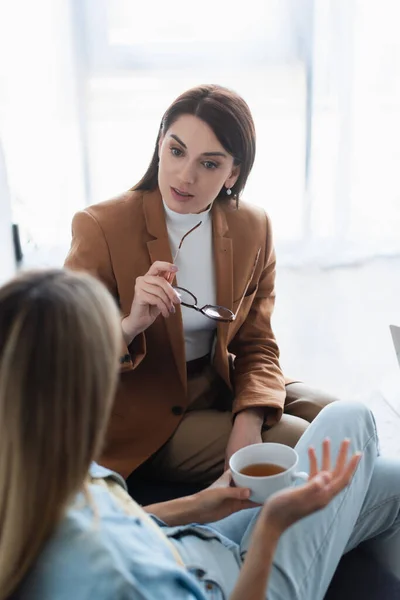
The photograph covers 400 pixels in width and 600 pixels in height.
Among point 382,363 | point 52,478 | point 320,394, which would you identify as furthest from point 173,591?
point 382,363

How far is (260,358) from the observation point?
1540 mm

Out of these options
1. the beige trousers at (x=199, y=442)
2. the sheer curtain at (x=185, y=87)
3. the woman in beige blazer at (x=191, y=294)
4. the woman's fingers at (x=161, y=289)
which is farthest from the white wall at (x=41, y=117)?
the woman's fingers at (x=161, y=289)

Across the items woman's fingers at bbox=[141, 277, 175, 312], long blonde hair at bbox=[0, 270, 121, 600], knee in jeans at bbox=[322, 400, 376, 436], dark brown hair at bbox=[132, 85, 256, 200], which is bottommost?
knee in jeans at bbox=[322, 400, 376, 436]

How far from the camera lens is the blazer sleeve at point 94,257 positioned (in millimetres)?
1360

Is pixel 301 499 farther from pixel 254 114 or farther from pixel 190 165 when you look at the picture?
pixel 254 114

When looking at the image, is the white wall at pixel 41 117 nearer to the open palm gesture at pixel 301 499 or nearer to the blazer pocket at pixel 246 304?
A: the blazer pocket at pixel 246 304

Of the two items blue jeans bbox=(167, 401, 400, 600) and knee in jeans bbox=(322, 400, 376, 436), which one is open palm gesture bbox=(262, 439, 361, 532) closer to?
blue jeans bbox=(167, 401, 400, 600)

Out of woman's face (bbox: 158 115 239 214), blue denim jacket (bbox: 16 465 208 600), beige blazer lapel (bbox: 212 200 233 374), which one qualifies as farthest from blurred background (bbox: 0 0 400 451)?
blue denim jacket (bbox: 16 465 208 600)

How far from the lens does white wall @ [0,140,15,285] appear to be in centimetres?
225

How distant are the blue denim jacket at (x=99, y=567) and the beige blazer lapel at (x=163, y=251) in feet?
2.22

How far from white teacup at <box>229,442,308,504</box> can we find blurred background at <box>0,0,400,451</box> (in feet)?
3.61

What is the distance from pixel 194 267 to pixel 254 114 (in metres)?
1.07

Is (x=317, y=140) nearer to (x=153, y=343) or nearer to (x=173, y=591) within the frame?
(x=153, y=343)

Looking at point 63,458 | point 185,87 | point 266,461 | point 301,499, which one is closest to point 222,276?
point 266,461
